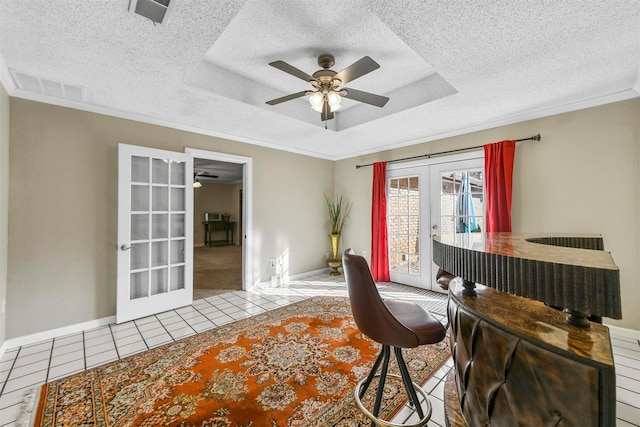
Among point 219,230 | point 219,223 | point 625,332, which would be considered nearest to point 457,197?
point 625,332

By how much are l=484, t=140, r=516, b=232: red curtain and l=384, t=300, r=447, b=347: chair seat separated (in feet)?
7.90

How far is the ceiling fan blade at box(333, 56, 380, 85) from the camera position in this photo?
78.0 inches

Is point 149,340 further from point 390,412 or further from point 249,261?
point 390,412

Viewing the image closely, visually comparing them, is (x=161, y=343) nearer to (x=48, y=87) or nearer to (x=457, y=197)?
(x=48, y=87)

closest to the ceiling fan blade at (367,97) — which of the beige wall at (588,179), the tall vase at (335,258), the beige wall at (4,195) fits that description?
the beige wall at (588,179)

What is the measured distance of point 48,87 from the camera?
8.47 feet

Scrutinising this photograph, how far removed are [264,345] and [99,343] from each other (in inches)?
63.7

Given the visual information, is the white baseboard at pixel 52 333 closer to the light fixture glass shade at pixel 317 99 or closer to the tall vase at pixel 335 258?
the light fixture glass shade at pixel 317 99

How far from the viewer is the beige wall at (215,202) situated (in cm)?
980

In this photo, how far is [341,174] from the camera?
18.5 feet

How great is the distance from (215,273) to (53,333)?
2789 millimetres

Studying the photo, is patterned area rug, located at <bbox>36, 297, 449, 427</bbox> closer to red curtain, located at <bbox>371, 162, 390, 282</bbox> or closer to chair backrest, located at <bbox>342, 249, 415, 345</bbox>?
chair backrest, located at <bbox>342, 249, 415, 345</bbox>

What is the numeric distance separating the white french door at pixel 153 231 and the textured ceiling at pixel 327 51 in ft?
1.90

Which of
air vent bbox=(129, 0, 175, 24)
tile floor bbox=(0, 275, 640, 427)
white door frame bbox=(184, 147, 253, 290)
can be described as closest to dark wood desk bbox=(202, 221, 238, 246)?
white door frame bbox=(184, 147, 253, 290)
